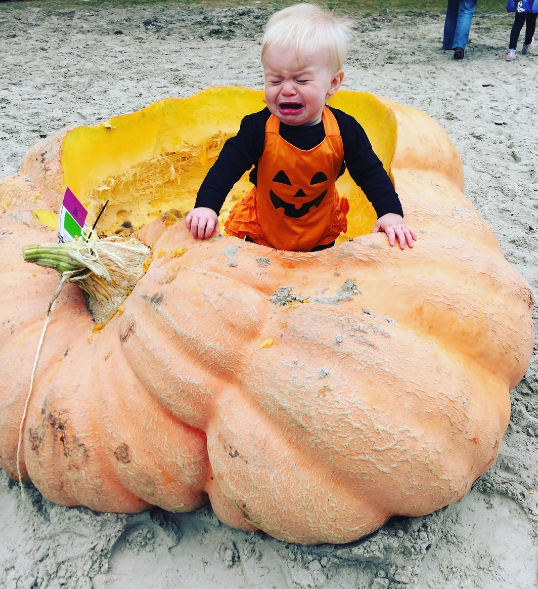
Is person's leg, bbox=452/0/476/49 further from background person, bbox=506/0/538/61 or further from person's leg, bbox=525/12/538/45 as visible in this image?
person's leg, bbox=525/12/538/45

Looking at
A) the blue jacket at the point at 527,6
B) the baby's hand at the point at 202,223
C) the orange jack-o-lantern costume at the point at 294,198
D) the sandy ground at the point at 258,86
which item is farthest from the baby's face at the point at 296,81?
the blue jacket at the point at 527,6

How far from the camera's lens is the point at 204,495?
4.98ft

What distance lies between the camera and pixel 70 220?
62.1 inches

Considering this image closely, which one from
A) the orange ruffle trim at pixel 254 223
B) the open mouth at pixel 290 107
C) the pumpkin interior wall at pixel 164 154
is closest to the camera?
the open mouth at pixel 290 107

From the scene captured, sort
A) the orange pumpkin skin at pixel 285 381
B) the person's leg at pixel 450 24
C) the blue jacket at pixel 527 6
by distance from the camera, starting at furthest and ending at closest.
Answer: the person's leg at pixel 450 24 < the blue jacket at pixel 527 6 < the orange pumpkin skin at pixel 285 381

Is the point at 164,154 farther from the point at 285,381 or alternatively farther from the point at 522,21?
the point at 522,21

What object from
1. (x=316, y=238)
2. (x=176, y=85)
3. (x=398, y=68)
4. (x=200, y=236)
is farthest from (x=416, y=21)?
(x=200, y=236)

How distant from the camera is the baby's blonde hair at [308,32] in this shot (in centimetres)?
146

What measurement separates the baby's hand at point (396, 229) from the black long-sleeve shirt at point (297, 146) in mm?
111

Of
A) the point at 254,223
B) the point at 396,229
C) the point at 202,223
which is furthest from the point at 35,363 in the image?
the point at 396,229

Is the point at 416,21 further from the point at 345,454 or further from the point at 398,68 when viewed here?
the point at 345,454

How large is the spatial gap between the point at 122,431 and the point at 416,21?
6.19m

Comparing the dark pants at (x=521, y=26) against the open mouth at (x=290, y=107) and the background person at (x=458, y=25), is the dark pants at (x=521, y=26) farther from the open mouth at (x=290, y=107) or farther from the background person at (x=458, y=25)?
the open mouth at (x=290, y=107)

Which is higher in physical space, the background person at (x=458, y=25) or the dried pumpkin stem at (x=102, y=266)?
the dried pumpkin stem at (x=102, y=266)
